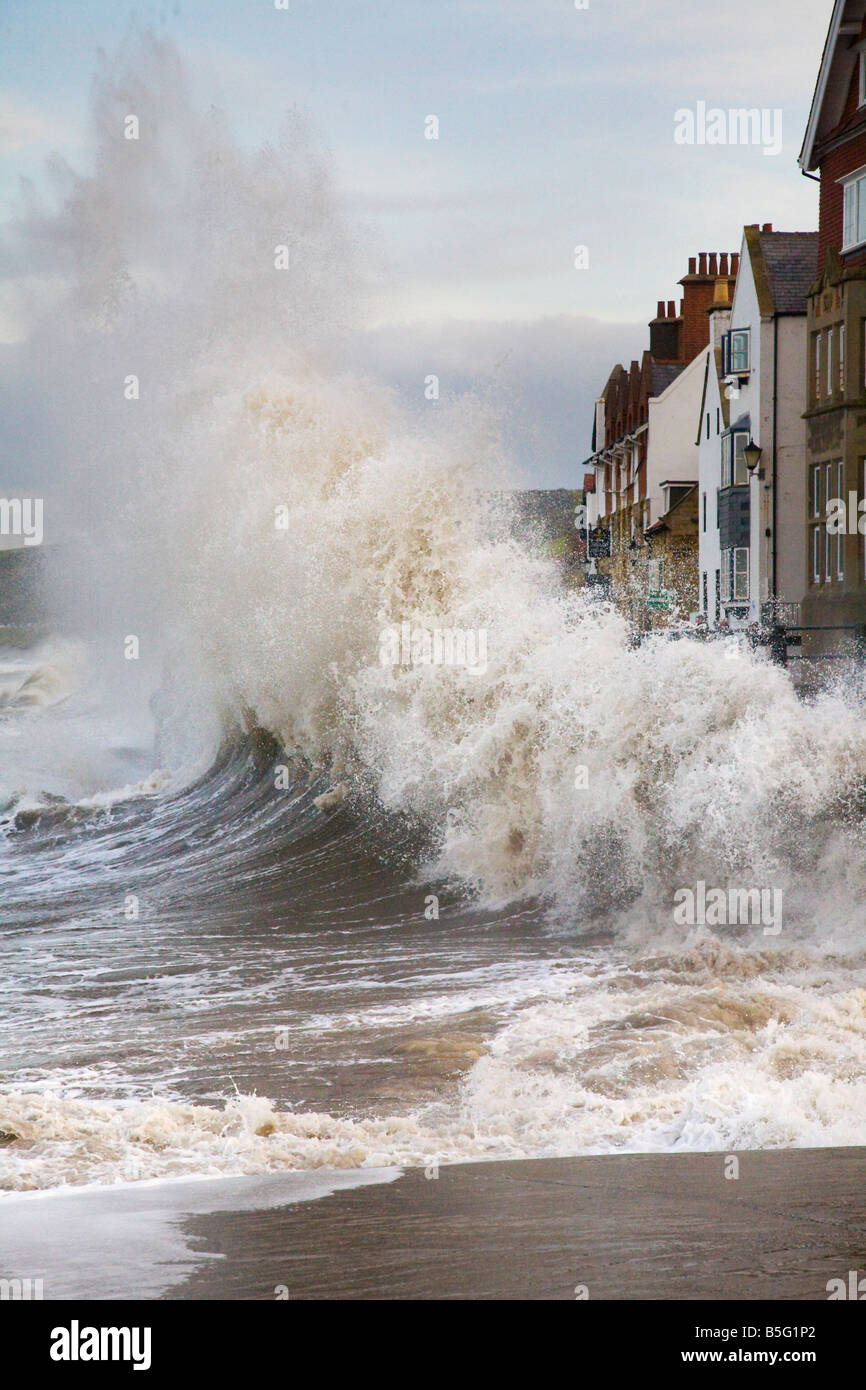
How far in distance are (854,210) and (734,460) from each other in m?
8.00

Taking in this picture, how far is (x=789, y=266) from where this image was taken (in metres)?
31.3

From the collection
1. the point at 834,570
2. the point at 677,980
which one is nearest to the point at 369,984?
the point at 677,980

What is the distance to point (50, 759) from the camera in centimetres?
2480

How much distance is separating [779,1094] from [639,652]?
732 centimetres

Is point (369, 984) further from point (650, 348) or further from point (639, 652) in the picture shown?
point (650, 348)

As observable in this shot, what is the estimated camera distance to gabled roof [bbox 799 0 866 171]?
76.9ft

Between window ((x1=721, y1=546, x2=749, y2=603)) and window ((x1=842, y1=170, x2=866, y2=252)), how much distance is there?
8.04 metres

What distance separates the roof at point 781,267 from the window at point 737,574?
16.7ft

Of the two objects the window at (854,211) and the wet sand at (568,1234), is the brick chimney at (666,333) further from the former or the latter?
the wet sand at (568,1234)

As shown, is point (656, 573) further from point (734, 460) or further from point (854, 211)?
point (854, 211)

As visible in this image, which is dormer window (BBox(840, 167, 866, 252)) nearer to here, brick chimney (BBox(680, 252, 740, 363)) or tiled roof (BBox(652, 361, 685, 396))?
brick chimney (BBox(680, 252, 740, 363))

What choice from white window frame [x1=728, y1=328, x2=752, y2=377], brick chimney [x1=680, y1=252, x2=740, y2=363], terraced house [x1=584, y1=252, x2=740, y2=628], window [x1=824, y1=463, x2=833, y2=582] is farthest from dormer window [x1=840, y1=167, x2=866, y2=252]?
brick chimney [x1=680, y1=252, x2=740, y2=363]

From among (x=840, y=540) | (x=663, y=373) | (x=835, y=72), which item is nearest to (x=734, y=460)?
(x=840, y=540)

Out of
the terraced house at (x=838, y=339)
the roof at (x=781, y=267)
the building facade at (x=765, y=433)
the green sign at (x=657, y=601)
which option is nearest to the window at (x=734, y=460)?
the building facade at (x=765, y=433)
